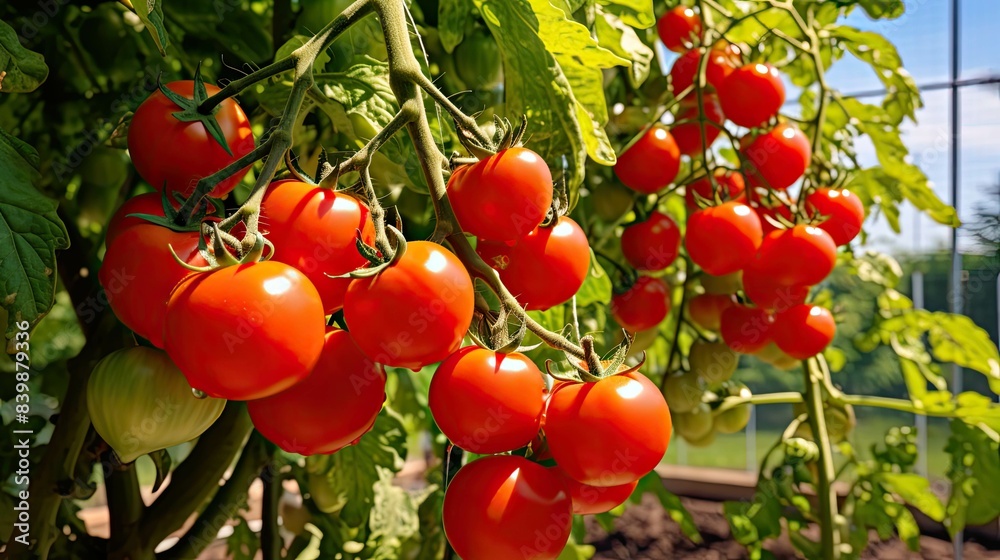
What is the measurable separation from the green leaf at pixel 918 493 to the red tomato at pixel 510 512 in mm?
989

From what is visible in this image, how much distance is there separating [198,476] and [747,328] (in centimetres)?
63

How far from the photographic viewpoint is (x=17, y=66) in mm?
389

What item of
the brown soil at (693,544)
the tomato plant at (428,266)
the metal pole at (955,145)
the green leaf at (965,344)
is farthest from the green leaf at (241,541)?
the metal pole at (955,145)

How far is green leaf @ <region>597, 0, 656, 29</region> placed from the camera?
599mm

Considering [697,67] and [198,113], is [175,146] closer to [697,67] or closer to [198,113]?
[198,113]

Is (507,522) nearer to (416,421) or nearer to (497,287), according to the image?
(497,287)

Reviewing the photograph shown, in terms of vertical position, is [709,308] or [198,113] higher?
[198,113]

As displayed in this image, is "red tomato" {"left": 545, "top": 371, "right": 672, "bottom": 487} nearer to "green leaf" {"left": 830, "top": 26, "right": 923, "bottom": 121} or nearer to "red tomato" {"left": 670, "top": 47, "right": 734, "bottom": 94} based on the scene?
"red tomato" {"left": 670, "top": 47, "right": 734, "bottom": 94}

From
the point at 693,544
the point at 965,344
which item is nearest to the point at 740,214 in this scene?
the point at 965,344

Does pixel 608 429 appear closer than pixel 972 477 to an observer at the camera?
Yes

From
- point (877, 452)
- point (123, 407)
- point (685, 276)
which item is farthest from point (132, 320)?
point (877, 452)

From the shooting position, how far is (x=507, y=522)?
0.33 metres

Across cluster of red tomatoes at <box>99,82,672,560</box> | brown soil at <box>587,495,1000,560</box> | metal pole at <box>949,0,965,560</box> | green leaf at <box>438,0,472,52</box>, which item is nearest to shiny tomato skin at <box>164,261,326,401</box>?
cluster of red tomatoes at <box>99,82,672,560</box>

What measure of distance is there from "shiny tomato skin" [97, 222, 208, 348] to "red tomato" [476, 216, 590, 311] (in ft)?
0.50
